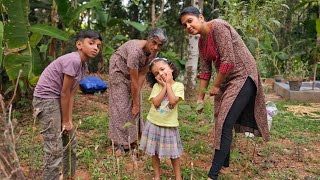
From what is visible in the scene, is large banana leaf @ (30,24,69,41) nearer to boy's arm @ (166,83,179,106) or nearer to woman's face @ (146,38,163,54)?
woman's face @ (146,38,163,54)

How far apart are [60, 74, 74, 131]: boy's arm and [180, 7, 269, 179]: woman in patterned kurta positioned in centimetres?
103

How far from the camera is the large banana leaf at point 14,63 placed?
390cm

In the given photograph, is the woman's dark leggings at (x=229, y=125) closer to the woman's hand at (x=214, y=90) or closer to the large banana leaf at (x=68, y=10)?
the woman's hand at (x=214, y=90)

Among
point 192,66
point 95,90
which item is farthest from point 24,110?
point 192,66

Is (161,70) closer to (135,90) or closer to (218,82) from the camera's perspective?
(218,82)

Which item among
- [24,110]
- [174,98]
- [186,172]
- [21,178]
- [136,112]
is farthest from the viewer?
[24,110]

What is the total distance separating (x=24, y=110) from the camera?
17.9 ft

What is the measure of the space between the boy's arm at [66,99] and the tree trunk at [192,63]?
143 inches

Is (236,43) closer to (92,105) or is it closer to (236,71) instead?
(236,71)

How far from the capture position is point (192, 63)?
6.30 meters

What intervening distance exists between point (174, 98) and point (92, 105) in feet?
11.5

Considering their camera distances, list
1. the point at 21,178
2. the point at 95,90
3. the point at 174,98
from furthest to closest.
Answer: the point at 95,90
the point at 174,98
the point at 21,178

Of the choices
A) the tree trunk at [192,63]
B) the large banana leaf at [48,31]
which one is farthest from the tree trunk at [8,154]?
the tree trunk at [192,63]

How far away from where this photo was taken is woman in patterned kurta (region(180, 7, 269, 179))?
2.92 meters
